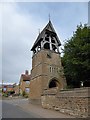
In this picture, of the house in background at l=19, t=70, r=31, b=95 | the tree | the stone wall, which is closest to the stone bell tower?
the tree

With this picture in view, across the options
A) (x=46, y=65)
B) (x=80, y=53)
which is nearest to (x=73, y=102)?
(x=80, y=53)

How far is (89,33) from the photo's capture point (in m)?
28.4

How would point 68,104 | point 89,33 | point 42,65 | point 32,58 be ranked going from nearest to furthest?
point 68,104 → point 89,33 → point 42,65 → point 32,58

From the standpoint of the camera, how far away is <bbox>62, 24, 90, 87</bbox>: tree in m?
27.8

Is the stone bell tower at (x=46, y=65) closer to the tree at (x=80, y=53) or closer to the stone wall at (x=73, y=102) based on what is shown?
the tree at (x=80, y=53)

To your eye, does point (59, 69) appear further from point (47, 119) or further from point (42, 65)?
point (47, 119)

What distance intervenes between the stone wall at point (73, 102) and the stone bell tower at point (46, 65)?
10228 mm

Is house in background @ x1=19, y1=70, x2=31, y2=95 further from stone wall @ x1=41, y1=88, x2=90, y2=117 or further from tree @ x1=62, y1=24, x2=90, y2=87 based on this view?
stone wall @ x1=41, y1=88, x2=90, y2=117

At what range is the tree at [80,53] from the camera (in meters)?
27.8

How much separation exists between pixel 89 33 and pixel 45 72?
1179 centimetres

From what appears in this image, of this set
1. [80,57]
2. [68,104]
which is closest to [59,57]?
[80,57]

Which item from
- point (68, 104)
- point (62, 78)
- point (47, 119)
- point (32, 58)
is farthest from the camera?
point (32, 58)

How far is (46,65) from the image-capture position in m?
37.5

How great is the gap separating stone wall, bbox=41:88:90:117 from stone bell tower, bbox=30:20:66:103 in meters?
10.2
